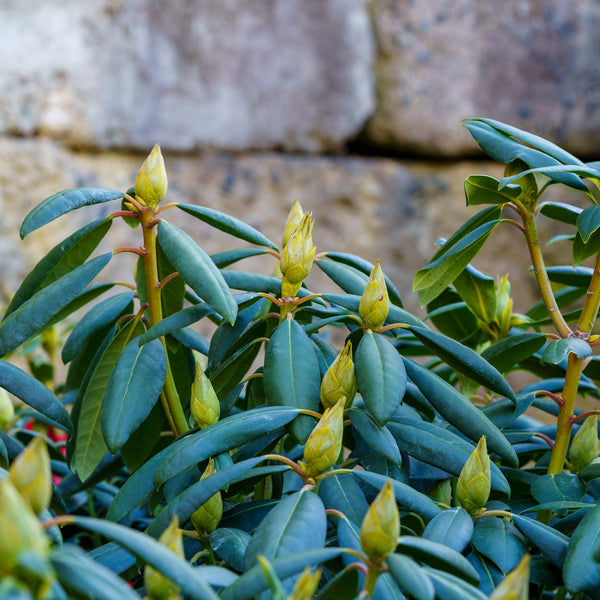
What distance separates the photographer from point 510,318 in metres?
0.92

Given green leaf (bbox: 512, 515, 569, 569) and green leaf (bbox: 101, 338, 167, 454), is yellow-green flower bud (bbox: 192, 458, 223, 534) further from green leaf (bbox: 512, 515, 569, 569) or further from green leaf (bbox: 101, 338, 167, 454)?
green leaf (bbox: 512, 515, 569, 569)

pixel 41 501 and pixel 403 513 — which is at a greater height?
pixel 41 501

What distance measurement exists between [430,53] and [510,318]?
6.05ft

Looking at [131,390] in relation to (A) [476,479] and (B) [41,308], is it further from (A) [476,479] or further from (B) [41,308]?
(A) [476,479]

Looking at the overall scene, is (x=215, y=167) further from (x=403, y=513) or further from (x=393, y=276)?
(x=403, y=513)

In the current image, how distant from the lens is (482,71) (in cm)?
257

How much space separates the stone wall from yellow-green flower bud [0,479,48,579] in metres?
1.81

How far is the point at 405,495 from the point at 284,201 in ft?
6.45

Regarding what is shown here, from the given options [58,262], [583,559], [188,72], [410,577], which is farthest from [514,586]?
[188,72]

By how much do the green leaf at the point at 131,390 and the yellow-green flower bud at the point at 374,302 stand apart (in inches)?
7.8

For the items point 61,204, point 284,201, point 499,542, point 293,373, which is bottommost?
point 284,201

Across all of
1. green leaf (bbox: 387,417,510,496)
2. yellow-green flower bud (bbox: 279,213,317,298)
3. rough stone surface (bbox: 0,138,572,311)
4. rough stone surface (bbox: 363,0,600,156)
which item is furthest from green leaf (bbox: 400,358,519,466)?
rough stone surface (bbox: 363,0,600,156)

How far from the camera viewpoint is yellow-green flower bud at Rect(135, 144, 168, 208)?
2.20 feet

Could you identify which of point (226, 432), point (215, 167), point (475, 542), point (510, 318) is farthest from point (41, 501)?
point (215, 167)
